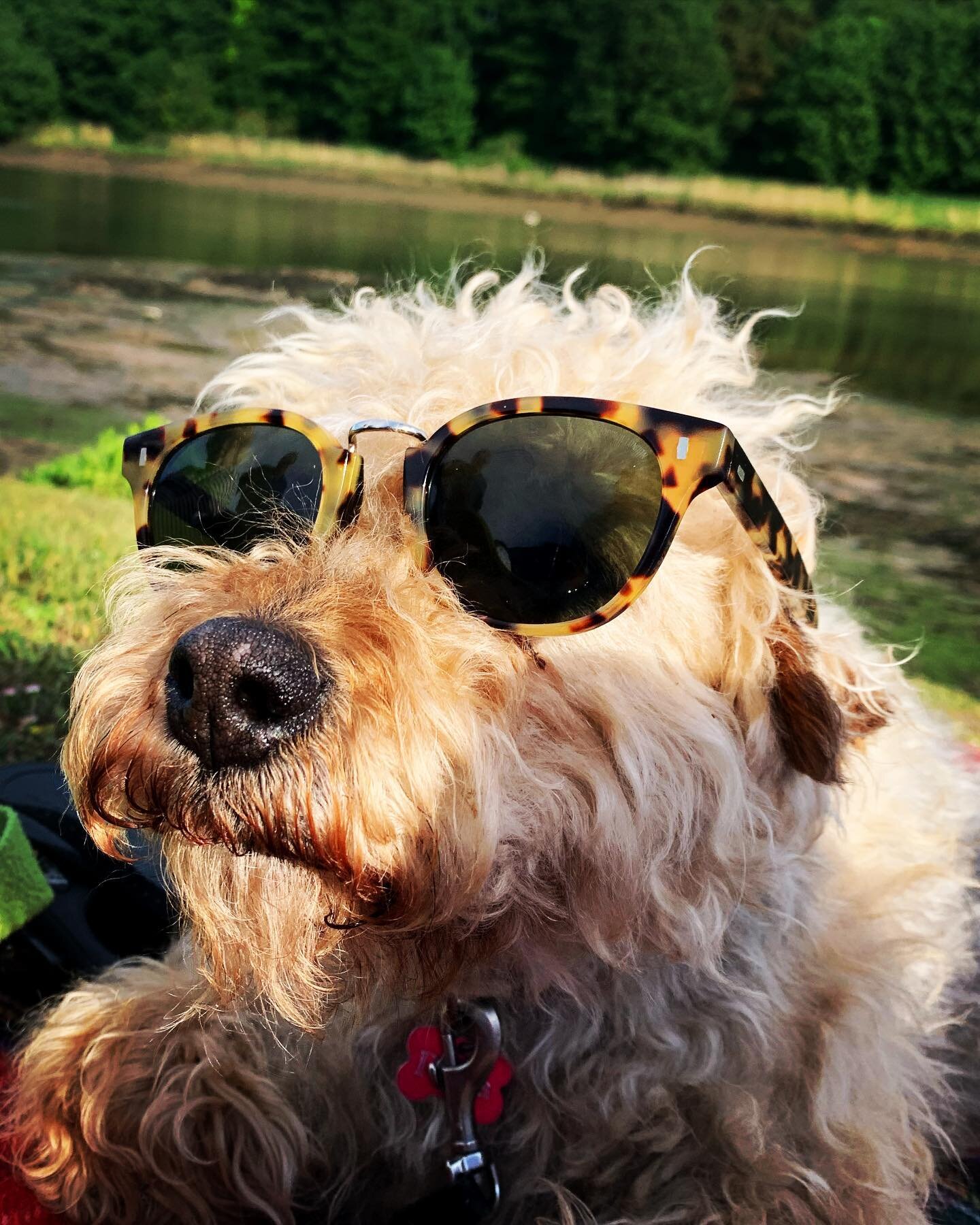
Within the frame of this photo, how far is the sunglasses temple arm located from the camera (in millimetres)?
1710

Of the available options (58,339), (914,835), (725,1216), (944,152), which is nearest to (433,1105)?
(725,1216)

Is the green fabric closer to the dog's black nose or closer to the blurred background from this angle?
the dog's black nose

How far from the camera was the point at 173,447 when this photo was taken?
206 cm

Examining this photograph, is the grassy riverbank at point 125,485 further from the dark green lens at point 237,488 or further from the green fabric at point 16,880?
the green fabric at point 16,880

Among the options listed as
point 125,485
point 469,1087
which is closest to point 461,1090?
point 469,1087

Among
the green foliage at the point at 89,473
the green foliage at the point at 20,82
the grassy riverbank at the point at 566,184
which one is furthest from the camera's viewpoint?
the green foliage at the point at 20,82

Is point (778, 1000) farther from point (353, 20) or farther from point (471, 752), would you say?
point (353, 20)

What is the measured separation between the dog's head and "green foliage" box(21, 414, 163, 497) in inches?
198

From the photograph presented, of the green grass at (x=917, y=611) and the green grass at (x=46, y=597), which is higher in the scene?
the green grass at (x=46, y=597)

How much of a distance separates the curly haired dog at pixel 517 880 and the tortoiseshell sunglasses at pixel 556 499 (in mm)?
50

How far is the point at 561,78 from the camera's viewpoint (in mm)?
48406

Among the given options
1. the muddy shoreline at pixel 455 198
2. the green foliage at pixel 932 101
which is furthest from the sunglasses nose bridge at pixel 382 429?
the green foliage at pixel 932 101

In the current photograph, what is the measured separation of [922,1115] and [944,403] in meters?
14.5

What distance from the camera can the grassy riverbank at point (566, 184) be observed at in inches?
1490
